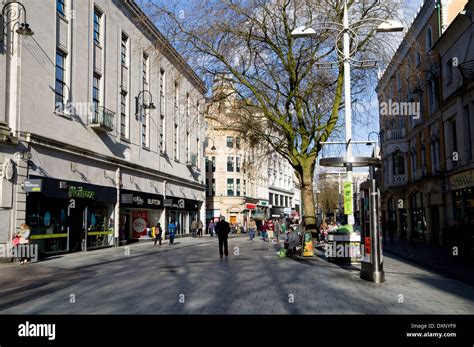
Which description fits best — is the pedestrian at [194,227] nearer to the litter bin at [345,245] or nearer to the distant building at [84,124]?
the distant building at [84,124]

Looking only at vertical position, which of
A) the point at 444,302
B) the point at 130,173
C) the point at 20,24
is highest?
the point at 20,24

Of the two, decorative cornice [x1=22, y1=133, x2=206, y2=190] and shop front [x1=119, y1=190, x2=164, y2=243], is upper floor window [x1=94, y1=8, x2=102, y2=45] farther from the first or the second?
shop front [x1=119, y1=190, x2=164, y2=243]

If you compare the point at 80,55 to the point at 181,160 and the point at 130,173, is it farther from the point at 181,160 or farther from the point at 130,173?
the point at 181,160

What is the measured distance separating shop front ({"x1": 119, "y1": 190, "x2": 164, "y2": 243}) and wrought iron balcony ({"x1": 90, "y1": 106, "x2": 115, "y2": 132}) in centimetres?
471

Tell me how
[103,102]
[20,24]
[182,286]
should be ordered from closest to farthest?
[182,286] → [20,24] → [103,102]

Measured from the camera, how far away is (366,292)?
970cm

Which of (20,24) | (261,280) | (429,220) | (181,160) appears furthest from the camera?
(181,160)

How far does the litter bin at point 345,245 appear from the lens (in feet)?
48.8

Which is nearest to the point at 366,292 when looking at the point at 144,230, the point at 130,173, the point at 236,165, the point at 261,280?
the point at 261,280

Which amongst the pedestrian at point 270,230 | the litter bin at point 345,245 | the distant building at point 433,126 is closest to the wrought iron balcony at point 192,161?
the pedestrian at point 270,230

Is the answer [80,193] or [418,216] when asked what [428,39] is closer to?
[418,216]

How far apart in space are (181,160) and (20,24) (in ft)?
78.3

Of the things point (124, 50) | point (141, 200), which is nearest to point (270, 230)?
point (141, 200)

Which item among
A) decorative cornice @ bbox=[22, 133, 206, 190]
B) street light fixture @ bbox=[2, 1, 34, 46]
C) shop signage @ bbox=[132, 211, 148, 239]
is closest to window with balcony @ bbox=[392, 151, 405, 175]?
decorative cornice @ bbox=[22, 133, 206, 190]
